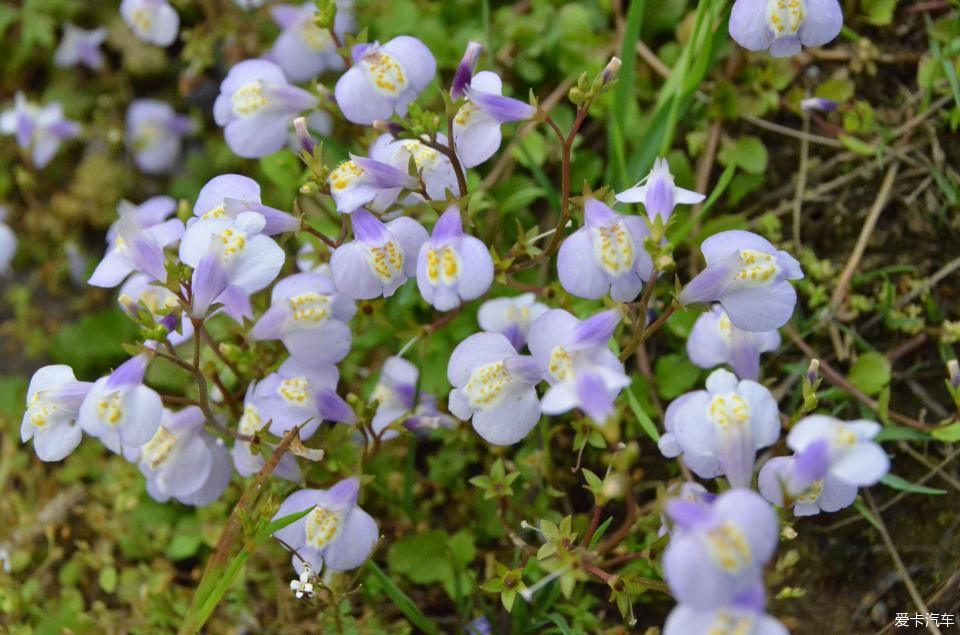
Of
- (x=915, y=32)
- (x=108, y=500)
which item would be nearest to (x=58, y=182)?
(x=108, y=500)

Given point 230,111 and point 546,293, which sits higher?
point 230,111

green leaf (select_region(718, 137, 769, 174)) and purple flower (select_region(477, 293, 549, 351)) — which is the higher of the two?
green leaf (select_region(718, 137, 769, 174))

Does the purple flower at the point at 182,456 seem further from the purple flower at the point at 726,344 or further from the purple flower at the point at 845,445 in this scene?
the purple flower at the point at 845,445

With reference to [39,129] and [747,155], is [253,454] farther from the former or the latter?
[39,129]

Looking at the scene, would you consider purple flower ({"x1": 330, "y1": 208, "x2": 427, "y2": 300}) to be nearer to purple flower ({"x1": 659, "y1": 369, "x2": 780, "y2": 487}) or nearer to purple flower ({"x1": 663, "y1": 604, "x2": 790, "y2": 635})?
purple flower ({"x1": 659, "y1": 369, "x2": 780, "y2": 487})

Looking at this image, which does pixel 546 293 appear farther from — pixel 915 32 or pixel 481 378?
pixel 915 32

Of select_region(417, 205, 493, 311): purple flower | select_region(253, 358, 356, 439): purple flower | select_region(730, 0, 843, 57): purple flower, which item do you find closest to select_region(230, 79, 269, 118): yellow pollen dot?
select_region(253, 358, 356, 439): purple flower

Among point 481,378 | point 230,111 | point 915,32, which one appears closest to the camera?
point 481,378
